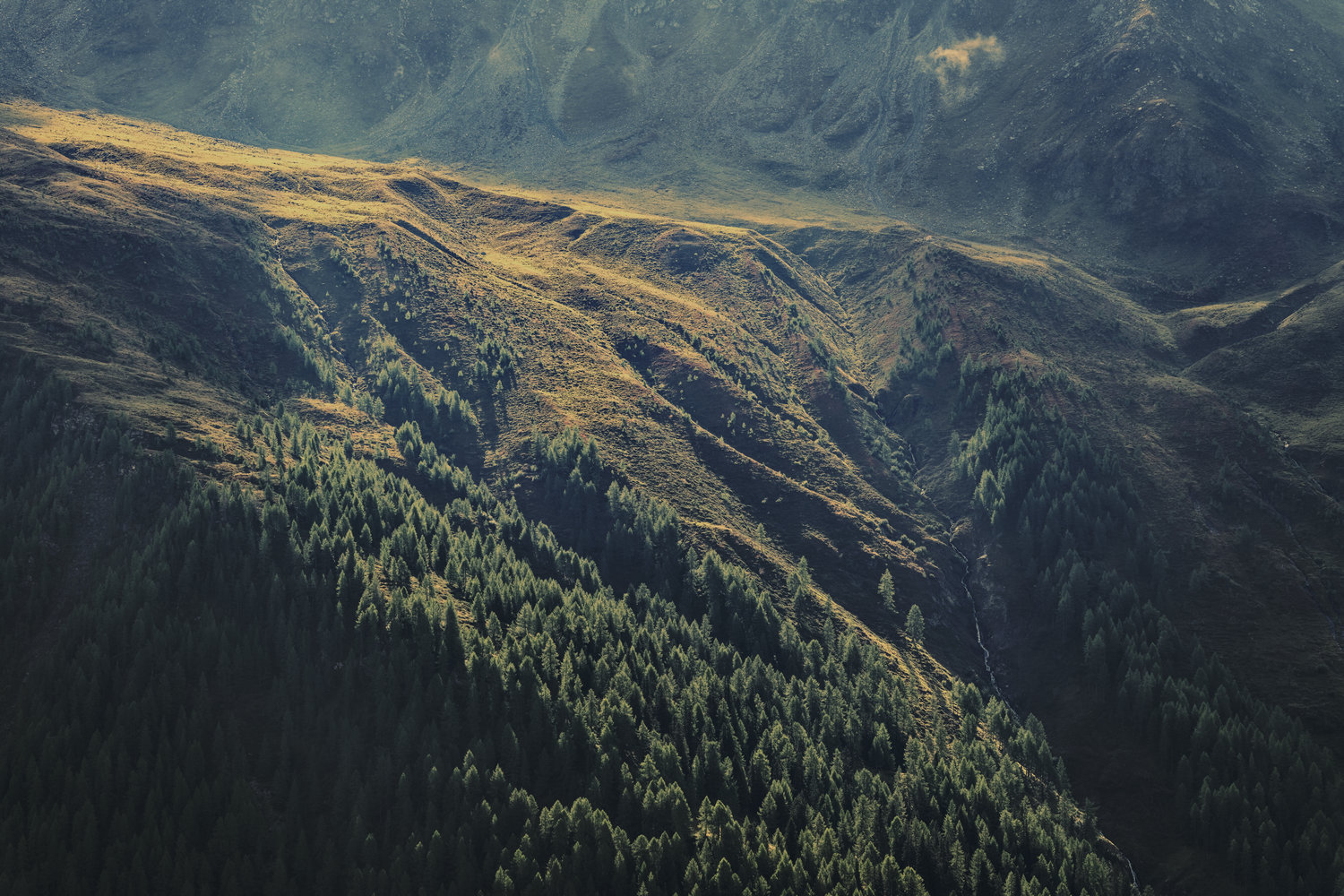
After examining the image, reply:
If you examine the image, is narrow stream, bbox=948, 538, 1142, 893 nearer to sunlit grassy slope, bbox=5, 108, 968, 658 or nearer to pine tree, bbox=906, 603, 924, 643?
sunlit grassy slope, bbox=5, 108, 968, 658

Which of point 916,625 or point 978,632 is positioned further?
point 978,632

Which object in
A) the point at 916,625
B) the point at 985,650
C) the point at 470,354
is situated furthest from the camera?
the point at 470,354

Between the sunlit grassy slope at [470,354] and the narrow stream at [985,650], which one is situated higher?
the sunlit grassy slope at [470,354]

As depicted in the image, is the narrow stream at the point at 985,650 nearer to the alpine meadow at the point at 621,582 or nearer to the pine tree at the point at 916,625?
the alpine meadow at the point at 621,582

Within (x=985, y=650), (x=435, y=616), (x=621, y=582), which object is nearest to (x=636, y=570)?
(x=621, y=582)

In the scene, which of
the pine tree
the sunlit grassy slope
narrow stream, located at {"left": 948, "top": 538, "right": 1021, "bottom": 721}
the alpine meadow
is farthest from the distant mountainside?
the pine tree

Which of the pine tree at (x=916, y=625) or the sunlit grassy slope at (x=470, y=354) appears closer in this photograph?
the pine tree at (x=916, y=625)

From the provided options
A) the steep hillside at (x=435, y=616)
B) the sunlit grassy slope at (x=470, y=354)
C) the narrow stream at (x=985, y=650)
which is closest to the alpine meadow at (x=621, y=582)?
the steep hillside at (x=435, y=616)

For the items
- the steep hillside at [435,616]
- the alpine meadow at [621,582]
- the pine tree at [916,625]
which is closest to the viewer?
the steep hillside at [435,616]

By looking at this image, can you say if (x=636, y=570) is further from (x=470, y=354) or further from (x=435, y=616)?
(x=470, y=354)

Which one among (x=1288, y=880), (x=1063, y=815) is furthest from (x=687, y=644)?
(x=1288, y=880)
